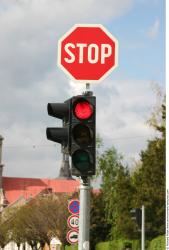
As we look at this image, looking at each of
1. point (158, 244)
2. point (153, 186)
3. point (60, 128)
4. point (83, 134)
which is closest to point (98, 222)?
point (153, 186)

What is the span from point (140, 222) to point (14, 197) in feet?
469

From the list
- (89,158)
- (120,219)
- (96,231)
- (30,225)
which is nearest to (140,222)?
(89,158)

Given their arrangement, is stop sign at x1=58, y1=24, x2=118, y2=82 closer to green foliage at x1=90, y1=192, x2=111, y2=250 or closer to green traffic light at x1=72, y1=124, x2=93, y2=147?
green traffic light at x1=72, y1=124, x2=93, y2=147

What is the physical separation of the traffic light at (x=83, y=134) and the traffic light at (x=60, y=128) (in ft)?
0.59

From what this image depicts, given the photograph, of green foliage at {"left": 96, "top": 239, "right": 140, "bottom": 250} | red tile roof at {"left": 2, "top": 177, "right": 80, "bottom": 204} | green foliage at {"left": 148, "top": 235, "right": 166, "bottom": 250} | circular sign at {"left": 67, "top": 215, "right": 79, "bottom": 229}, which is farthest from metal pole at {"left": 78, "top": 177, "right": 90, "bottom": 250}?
red tile roof at {"left": 2, "top": 177, "right": 80, "bottom": 204}

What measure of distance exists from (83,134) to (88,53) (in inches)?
43.0

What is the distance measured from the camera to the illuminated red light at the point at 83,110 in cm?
940

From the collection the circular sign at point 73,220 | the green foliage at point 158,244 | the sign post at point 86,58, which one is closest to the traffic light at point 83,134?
the sign post at point 86,58

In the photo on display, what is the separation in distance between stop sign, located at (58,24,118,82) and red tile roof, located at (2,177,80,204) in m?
146

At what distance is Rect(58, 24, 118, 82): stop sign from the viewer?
927 centimetres

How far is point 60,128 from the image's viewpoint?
9656 millimetres

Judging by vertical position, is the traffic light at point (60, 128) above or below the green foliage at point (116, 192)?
below

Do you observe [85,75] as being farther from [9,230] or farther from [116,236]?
[9,230]

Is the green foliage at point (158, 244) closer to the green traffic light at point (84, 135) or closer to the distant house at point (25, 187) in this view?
the green traffic light at point (84, 135)
